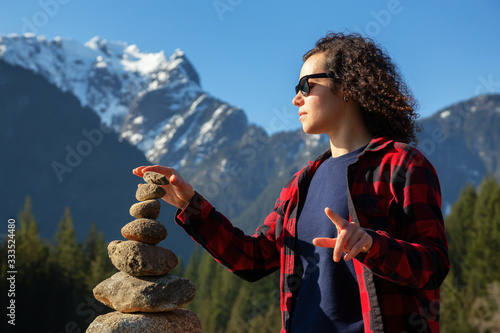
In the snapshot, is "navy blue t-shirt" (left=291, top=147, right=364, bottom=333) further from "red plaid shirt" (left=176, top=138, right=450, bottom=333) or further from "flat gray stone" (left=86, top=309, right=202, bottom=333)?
"flat gray stone" (left=86, top=309, right=202, bottom=333)

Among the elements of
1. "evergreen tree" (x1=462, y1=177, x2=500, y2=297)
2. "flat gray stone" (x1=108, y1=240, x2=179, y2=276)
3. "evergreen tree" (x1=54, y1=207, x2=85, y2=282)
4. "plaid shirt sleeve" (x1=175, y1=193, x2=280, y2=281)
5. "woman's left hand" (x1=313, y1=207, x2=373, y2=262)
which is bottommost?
"woman's left hand" (x1=313, y1=207, x2=373, y2=262)

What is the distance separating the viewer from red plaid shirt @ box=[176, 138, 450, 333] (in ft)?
7.76

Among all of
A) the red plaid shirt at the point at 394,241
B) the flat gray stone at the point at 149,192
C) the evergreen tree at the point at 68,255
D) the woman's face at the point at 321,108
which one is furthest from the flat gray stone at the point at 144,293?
the evergreen tree at the point at 68,255

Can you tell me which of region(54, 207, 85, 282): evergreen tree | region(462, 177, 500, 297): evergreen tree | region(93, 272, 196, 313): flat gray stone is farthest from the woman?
region(462, 177, 500, 297): evergreen tree

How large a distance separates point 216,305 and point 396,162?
6659 centimetres

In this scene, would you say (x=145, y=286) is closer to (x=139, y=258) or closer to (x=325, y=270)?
(x=139, y=258)

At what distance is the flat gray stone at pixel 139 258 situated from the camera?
4.96 meters

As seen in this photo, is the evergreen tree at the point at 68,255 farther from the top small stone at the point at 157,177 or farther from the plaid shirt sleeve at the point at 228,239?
the plaid shirt sleeve at the point at 228,239

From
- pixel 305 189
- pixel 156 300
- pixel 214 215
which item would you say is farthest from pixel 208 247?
pixel 156 300

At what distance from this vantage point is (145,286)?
16.2ft

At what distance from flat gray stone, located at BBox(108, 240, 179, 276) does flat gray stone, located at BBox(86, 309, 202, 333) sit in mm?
422

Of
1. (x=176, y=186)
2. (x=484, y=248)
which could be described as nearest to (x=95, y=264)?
(x=484, y=248)

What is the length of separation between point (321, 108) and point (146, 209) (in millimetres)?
2513

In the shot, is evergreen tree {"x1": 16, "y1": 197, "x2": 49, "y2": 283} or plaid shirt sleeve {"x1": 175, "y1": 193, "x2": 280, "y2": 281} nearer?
plaid shirt sleeve {"x1": 175, "y1": 193, "x2": 280, "y2": 281}
